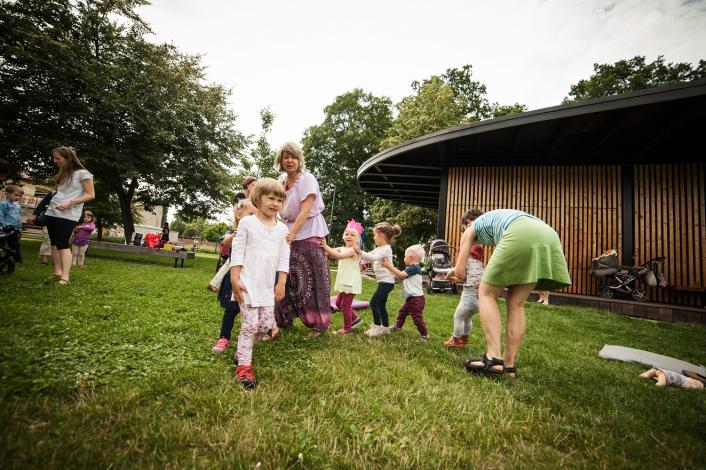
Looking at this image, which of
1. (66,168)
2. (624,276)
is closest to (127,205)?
(66,168)

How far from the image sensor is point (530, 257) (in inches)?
109

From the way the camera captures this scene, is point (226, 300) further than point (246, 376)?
Yes

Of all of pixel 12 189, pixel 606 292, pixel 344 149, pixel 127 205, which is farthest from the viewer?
pixel 344 149

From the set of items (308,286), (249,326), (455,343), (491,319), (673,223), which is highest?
(673,223)

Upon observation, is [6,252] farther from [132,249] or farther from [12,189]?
[132,249]

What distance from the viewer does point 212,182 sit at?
17625 millimetres

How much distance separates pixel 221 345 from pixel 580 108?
9.13 meters

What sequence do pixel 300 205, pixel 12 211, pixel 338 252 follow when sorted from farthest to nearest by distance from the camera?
1. pixel 12 211
2. pixel 338 252
3. pixel 300 205

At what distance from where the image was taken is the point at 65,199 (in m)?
4.80

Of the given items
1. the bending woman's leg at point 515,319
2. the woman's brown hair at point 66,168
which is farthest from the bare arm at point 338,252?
the woman's brown hair at point 66,168

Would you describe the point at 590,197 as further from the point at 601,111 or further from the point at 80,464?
the point at 80,464

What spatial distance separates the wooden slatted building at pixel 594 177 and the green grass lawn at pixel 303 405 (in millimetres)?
7230

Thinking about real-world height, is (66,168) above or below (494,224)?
above

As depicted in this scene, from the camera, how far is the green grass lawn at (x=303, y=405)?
1482 mm
